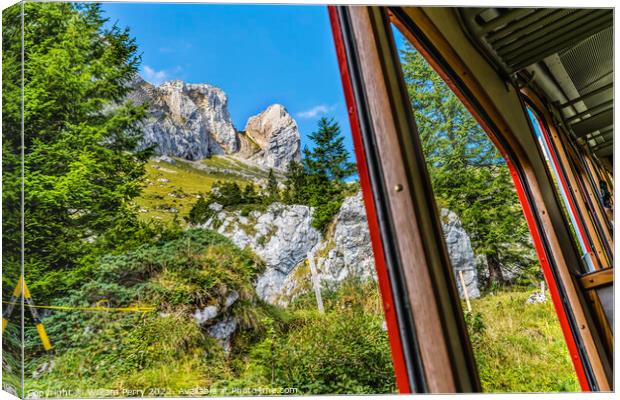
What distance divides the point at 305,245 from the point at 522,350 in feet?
8.66

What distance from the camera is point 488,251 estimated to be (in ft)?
14.4

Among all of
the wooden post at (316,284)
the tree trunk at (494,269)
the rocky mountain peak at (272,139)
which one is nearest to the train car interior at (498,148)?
the tree trunk at (494,269)

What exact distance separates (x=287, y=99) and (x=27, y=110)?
13.7 ft

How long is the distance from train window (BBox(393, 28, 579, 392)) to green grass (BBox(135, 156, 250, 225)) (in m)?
2.83

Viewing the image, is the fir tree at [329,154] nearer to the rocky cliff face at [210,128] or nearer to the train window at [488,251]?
the rocky cliff face at [210,128]

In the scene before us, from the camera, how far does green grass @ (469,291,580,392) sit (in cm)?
296

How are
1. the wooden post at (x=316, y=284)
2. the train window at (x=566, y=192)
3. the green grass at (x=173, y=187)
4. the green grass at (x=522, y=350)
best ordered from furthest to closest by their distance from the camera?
the green grass at (x=173, y=187)
the wooden post at (x=316, y=284)
the green grass at (x=522, y=350)
the train window at (x=566, y=192)

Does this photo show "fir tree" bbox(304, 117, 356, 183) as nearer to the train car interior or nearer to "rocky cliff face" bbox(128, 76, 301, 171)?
"rocky cliff face" bbox(128, 76, 301, 171)

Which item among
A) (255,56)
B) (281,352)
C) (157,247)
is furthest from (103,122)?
(255,56)

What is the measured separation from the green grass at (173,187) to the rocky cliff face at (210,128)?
1.37ft

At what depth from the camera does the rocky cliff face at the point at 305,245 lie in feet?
14.1

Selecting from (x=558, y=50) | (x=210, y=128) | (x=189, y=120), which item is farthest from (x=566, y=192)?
(x=210, y=128)

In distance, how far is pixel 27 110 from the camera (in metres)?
3.33

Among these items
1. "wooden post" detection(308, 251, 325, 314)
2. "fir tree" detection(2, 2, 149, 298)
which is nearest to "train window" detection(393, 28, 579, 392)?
"wooden post" detection(308, 251, 325, 314)
